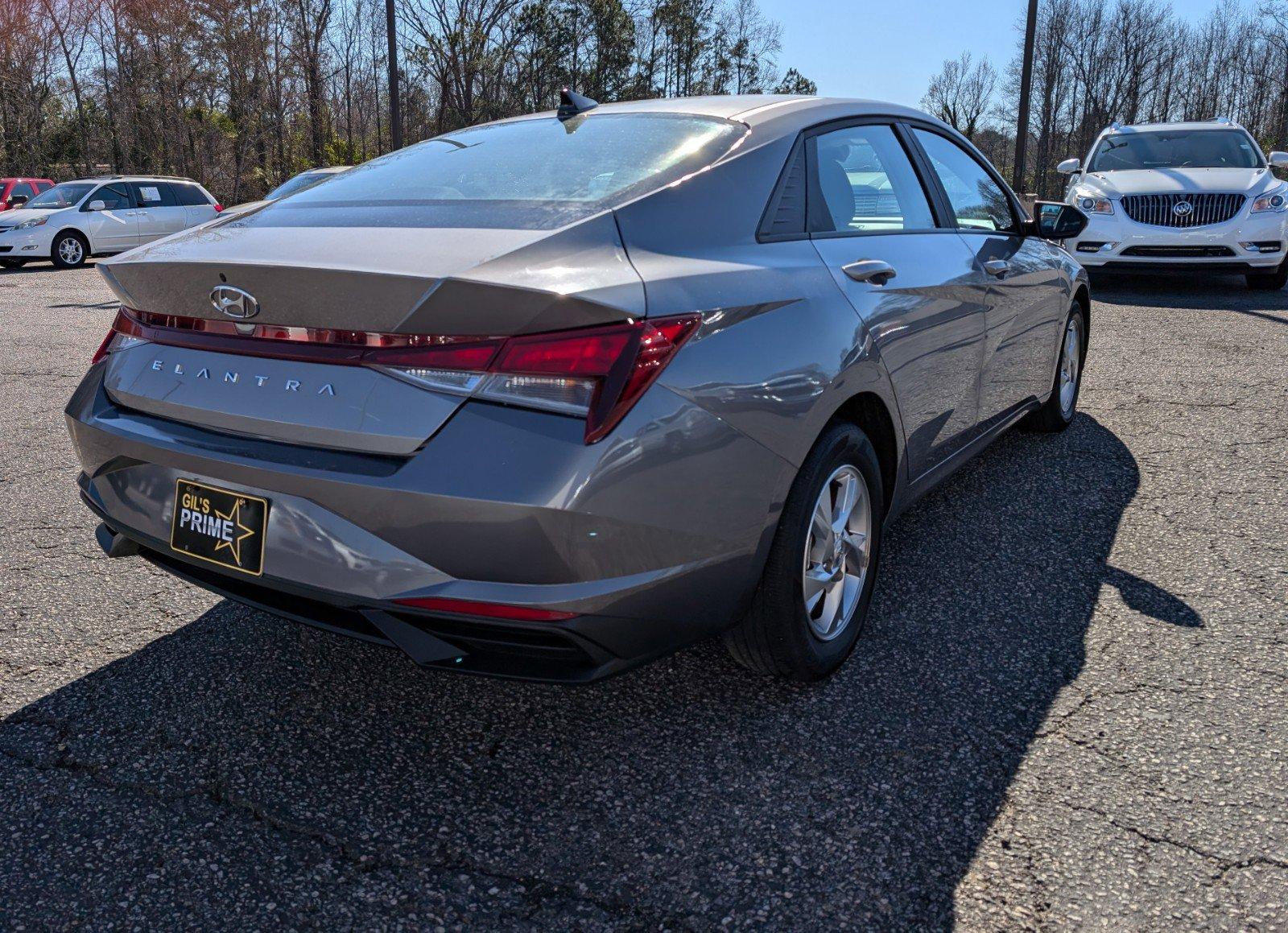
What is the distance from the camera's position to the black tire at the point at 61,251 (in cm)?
1792

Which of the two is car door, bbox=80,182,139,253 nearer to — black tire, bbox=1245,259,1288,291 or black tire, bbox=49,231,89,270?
black tire, bbox=49,231,89,270

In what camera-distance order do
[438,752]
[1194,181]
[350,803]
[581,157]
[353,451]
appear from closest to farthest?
[353,451]
[350,803]
[438,752]
[581,157]
[1194,181]

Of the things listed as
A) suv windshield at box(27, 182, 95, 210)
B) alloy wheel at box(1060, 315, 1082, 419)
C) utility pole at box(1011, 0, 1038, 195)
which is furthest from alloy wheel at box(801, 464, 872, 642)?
suv windshield at box(27, 182, 95, 210)

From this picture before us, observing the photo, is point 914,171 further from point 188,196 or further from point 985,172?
point 188,196

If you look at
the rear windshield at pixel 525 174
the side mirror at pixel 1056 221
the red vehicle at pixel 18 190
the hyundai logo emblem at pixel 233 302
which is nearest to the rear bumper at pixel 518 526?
the hyundai logo emblem at pixel 233 302

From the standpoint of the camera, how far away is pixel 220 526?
220cm

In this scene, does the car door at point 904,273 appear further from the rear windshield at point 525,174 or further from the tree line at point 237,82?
the tree line at point 237,82

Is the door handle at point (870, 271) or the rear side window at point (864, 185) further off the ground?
the rear side window at point (864, 185)

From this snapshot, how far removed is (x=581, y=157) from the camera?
272cm

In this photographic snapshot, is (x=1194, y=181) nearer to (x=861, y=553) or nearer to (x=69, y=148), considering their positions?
(x=861, y=553)

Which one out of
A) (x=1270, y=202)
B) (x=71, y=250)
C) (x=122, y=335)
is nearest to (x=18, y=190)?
(x=71, y=250)

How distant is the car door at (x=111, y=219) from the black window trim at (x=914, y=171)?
696 inches

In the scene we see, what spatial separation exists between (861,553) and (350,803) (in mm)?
1449

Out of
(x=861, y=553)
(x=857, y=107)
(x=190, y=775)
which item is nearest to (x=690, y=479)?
(x=861, y=553)
